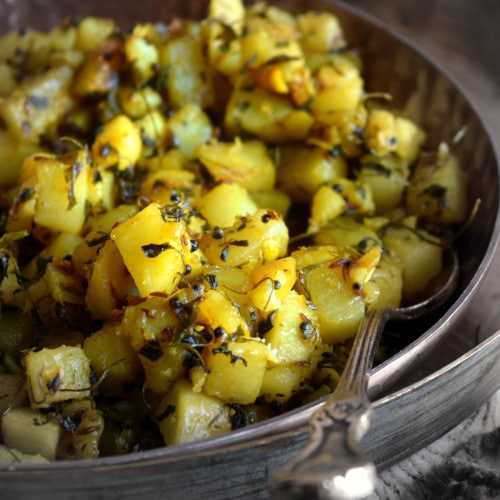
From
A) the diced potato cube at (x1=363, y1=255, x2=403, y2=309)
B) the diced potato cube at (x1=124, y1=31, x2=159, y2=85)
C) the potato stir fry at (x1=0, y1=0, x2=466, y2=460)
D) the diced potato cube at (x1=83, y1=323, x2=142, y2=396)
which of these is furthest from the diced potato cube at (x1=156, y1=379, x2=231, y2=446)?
the diced potato cube at (x1=124, y1=31, x2=159, y2=85)

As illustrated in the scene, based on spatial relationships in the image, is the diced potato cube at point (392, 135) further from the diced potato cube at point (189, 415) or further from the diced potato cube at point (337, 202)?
the diced potato cube at point (189, 415)

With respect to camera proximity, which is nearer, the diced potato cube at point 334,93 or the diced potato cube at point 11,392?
the diced potato cube at point 11,392

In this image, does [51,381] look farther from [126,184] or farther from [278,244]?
[126,184]

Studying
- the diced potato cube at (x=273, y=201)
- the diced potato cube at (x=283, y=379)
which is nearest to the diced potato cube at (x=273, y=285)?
the diced potato cube at (x=283, y=379)

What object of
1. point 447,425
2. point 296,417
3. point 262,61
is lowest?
point 447,425

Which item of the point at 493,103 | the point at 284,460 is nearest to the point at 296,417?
the point at 284,460

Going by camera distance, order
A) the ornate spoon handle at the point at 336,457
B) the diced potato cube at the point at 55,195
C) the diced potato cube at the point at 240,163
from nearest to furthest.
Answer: the ornate spoon handle at the point at 336,457, the diced potato cube at the point at 55,195, the diced potato cube at the point at 240,163

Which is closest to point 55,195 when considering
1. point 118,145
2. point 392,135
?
point 118,145
